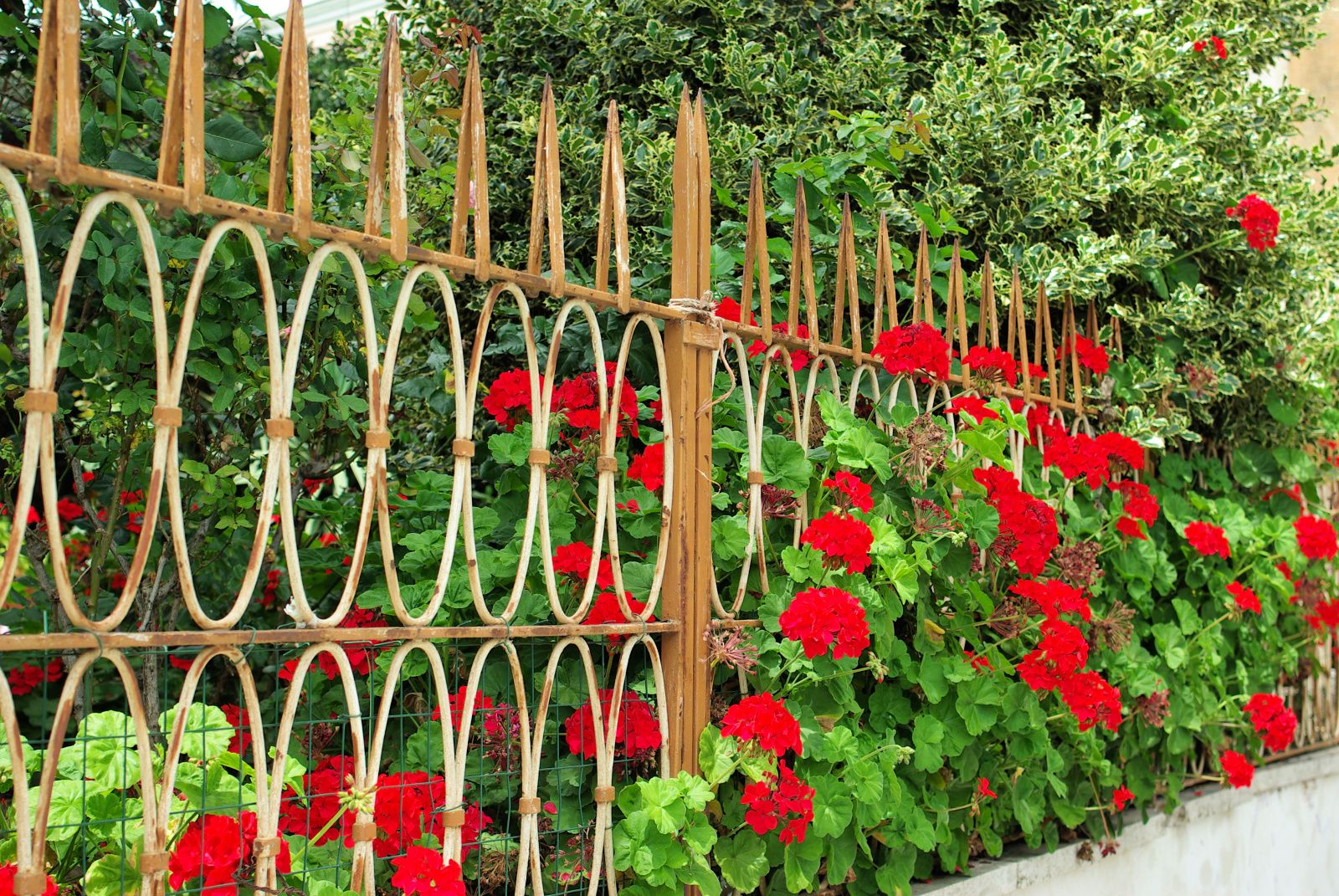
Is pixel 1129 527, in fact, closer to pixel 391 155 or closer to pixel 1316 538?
pixel 1316 538

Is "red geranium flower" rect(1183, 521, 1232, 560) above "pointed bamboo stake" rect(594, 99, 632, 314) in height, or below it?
below

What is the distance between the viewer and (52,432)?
1.54 meters

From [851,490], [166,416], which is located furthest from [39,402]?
[851,490]

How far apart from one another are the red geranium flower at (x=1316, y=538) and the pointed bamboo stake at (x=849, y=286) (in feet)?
7.27

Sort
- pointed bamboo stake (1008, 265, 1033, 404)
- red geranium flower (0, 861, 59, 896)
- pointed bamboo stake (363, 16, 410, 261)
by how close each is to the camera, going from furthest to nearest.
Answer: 1. pointed bamboo stake (1008, 265, 1033, 404)
2. pointed bamboo stake (363, 16, 410, 261)
3. red geranium flower (0, 861, 59, 896)

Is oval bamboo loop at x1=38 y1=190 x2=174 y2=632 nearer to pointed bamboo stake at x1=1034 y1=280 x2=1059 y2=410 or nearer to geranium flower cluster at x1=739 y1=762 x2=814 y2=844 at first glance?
geranium flower cluster at x1=739 y1=762 x2=814 y2=844

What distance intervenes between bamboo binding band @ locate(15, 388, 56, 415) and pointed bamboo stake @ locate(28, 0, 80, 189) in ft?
0.86

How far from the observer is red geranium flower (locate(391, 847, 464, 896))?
5.95ft

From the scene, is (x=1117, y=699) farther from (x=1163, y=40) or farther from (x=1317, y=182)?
(x=1317, y=182)

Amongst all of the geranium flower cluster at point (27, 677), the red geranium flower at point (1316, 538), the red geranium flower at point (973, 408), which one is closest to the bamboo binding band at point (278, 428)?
the geranium flower cluster at point (27, 677)

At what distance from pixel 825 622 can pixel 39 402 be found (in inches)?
54.8

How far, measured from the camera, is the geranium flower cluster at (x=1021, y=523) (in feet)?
9.36

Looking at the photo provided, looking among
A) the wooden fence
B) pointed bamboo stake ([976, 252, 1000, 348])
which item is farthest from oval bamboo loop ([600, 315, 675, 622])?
pointed bamboo stake ([976, 252, 1000, 348])

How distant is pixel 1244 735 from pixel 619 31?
3.13 metres
